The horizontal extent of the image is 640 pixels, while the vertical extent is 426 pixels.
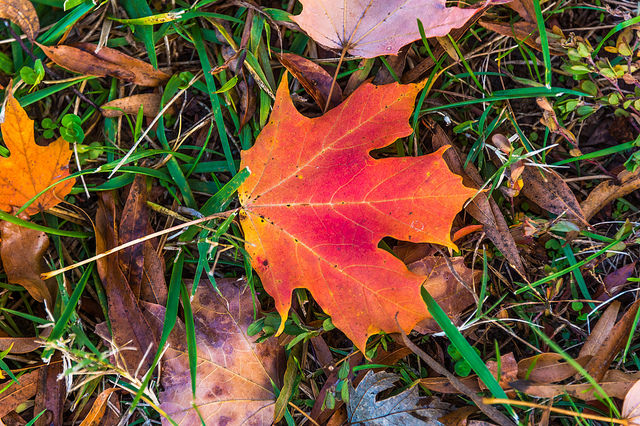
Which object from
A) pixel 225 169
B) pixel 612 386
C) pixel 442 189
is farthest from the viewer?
pixel 225 169

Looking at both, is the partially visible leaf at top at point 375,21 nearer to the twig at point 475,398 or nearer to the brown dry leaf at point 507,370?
the twig at point 475,398

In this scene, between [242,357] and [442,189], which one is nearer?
[442,189]

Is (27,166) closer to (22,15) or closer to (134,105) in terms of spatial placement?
(134,105)

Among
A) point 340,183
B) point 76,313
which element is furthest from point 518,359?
point 76,313

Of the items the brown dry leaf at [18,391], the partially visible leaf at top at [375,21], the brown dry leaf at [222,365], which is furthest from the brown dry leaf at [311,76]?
the brown dry leaf at [18,391]

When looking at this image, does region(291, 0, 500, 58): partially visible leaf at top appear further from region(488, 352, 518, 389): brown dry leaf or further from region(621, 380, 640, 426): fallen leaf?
region(621, 380, 640, 426): fallen leaf

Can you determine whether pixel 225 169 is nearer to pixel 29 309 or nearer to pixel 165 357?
pixel 165 357
